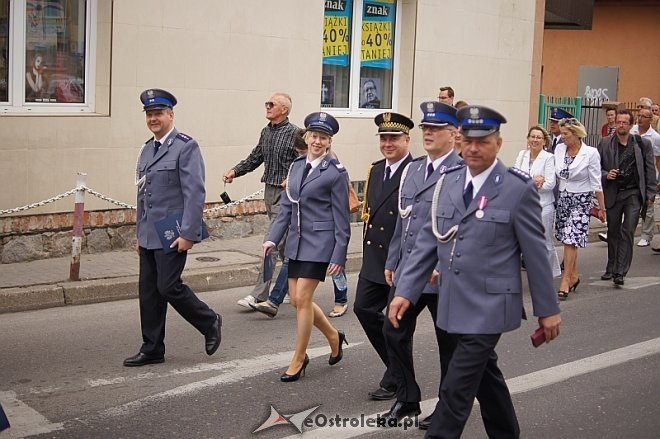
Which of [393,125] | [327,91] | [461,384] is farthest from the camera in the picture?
[327,91]

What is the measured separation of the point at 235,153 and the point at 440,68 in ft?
14.5

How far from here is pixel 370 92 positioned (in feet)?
50.3

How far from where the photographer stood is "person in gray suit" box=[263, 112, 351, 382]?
23.5 ft

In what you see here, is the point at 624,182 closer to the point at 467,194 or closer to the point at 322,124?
the point at 322,124

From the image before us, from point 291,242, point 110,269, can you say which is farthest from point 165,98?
point 110,269

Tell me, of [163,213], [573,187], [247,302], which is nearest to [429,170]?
[163,213]

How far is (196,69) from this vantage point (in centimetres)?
1234

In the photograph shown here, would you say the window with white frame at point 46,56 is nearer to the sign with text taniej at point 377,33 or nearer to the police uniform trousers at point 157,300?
the police uniform trousers at point 157,300

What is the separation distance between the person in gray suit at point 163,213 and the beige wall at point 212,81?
3.65m

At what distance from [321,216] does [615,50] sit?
23360mm

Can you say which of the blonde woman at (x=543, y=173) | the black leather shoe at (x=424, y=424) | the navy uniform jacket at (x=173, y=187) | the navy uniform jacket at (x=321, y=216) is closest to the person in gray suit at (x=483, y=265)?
the black leather shoe at (x=424, y=424)

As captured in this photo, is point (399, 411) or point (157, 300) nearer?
point (399, 411)

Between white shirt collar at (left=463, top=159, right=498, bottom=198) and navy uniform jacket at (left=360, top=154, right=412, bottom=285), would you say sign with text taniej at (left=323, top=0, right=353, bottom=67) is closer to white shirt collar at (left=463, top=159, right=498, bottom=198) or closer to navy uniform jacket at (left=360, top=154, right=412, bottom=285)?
navy uniform jacket at (left=360, top=154, right=412, bottom=285)

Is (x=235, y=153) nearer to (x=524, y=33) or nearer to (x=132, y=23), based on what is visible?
(x=132, y=23)
